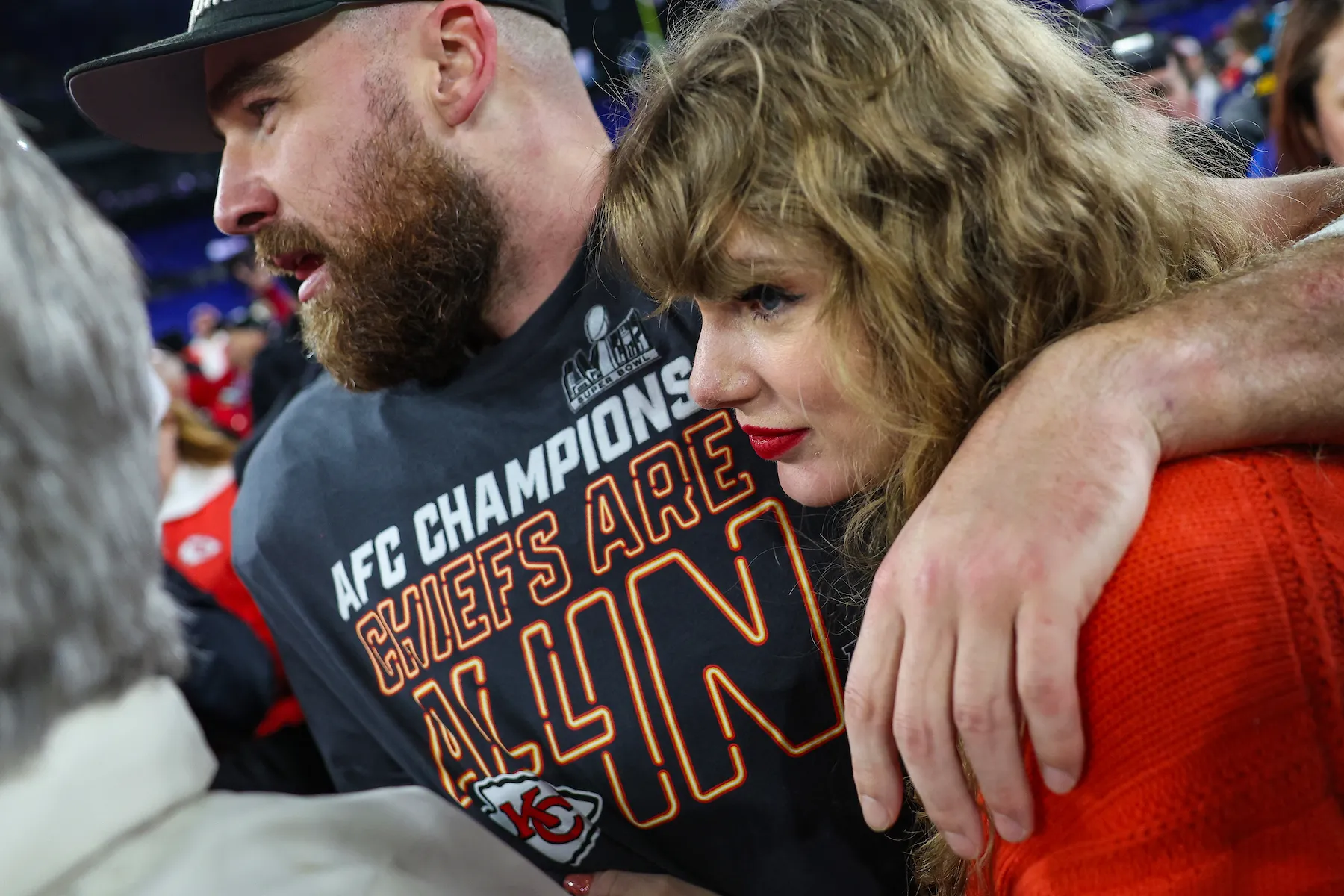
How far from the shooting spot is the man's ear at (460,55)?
1387 millimetres

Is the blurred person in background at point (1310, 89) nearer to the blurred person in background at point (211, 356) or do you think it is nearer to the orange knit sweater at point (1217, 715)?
the orange knit sweater at point (1217, 715)

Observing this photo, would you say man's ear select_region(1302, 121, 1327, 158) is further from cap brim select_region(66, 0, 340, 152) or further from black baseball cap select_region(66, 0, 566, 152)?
cap brim select_region(66, 0, 340, 152)

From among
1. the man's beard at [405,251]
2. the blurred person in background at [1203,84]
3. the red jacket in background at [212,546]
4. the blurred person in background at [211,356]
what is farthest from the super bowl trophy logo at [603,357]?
the blurred person in background at [211,356]

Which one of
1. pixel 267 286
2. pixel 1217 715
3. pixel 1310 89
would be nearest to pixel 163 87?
pixel 1217 715

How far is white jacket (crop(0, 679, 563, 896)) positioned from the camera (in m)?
0.53

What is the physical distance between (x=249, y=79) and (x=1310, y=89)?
1.78 m

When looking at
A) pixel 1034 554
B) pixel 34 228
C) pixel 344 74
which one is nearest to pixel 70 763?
pixel 34 228

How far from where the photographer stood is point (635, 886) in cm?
119

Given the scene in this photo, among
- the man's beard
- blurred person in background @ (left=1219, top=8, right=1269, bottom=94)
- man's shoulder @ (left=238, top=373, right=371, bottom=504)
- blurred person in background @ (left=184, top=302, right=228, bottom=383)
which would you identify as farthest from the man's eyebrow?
blurred person in background @ (left=184, top=302, right=228, bottom=383)

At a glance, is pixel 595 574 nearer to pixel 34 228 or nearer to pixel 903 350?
pixel 903 350

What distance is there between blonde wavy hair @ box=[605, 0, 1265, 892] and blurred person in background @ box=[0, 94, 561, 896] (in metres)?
0.51

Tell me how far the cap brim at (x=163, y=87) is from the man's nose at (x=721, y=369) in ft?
2.23

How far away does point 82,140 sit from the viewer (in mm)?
12578

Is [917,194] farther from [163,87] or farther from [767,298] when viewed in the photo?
[163,87]
